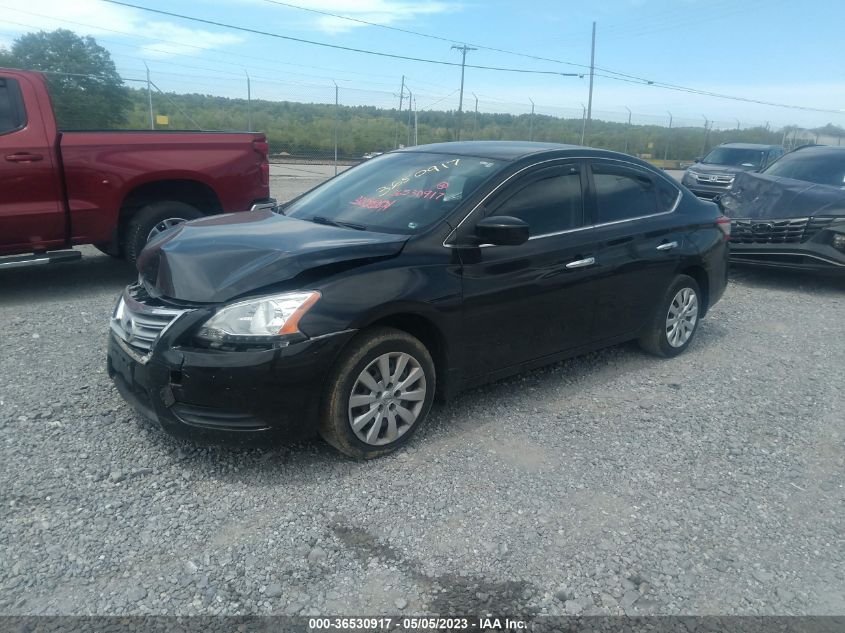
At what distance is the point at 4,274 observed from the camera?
8.10 metres

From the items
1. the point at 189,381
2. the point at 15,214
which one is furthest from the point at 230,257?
the point at 15,214

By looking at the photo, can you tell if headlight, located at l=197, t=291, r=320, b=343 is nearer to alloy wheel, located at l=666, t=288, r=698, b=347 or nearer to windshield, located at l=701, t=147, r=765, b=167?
alloy wheel, located at l=666, t=288, r=698, b=347

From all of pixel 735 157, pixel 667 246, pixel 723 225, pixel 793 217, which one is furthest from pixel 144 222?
pixel 735 157

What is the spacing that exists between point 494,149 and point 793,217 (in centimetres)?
540

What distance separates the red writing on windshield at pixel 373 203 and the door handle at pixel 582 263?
123cm

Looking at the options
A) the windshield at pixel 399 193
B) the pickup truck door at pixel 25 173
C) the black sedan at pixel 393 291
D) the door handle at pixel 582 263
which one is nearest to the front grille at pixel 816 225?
the black sedan at pixel 393 291

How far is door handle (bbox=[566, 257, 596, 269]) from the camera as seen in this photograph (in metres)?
4.73

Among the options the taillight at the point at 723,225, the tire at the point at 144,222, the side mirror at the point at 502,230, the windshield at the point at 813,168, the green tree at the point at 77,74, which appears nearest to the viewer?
the side mirror at the point at 502,230

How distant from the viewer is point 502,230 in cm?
406

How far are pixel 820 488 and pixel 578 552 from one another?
1590 mm

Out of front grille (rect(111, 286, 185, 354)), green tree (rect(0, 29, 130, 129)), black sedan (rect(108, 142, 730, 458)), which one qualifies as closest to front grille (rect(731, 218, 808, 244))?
black sedan (rect(108, 142, 730, 458))

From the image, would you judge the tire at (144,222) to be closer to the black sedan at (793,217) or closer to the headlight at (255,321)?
the headlight at (255,321)

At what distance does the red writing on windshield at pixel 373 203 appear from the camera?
4.57 m

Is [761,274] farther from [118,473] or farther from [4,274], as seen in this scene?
[4,274]
